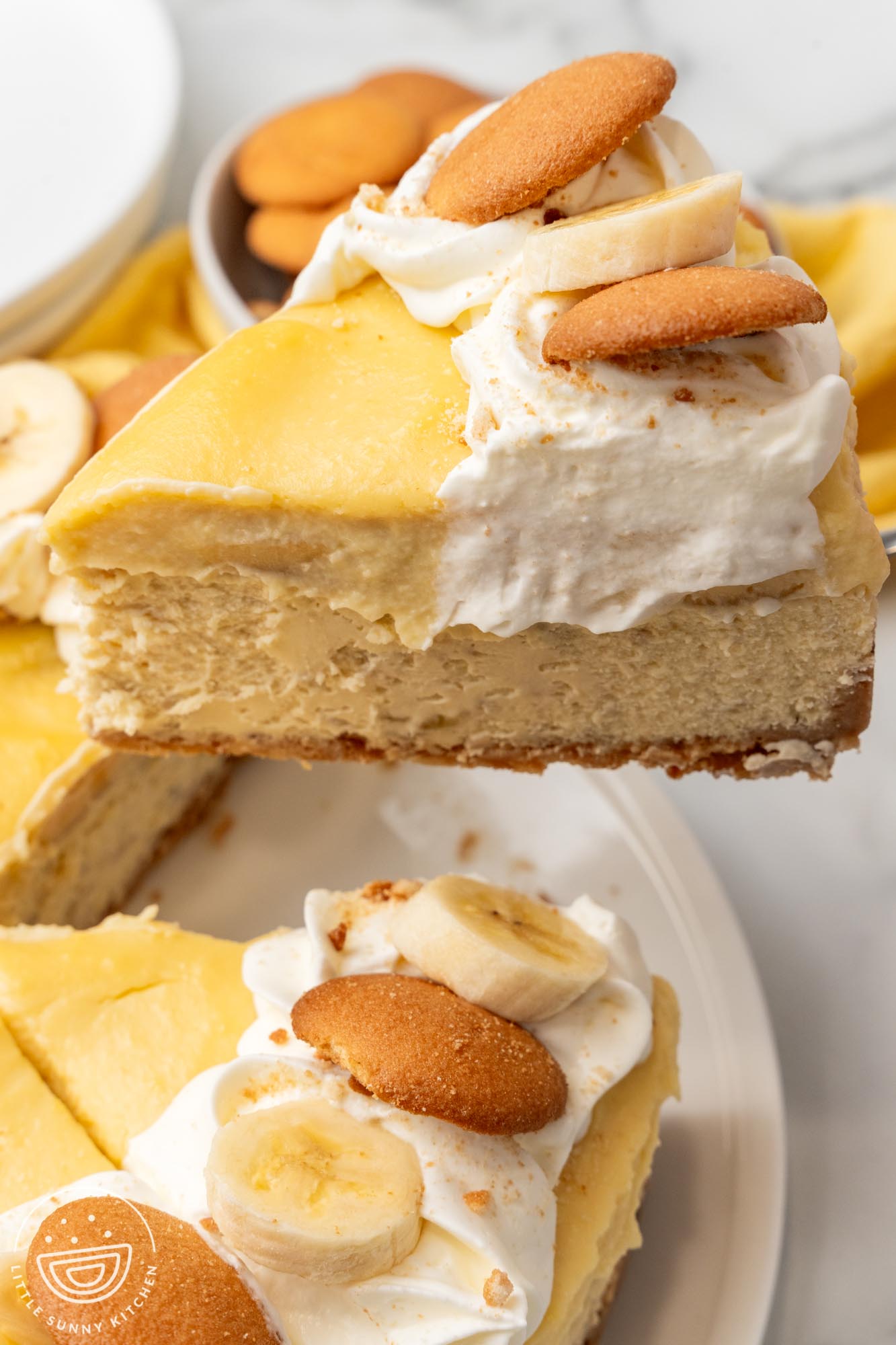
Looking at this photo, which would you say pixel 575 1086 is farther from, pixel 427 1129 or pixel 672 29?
pixel 672 29

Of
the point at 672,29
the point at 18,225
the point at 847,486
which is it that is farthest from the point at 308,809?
the point at 672,29

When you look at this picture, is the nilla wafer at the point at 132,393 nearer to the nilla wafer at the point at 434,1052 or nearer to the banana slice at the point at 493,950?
the banana slice at the point at 493,950

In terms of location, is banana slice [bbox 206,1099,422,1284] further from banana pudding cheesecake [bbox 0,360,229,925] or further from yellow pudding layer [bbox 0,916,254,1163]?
banana pudding cheesecake [bbox 0,360,229,925]

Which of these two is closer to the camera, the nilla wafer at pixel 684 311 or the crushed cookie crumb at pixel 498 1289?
the nilla wafer at pixel 684 311

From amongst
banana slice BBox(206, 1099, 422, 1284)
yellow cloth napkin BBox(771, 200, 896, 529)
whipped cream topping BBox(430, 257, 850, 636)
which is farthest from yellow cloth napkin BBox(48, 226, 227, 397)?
banana slice BBox(206, 1099, 422, 1284)

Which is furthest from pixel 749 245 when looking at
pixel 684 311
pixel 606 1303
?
pixel 606 1303

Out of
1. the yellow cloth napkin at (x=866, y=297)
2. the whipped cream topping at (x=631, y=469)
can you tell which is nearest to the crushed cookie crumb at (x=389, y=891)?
the whipped cream topping at (x=631, y=469)
